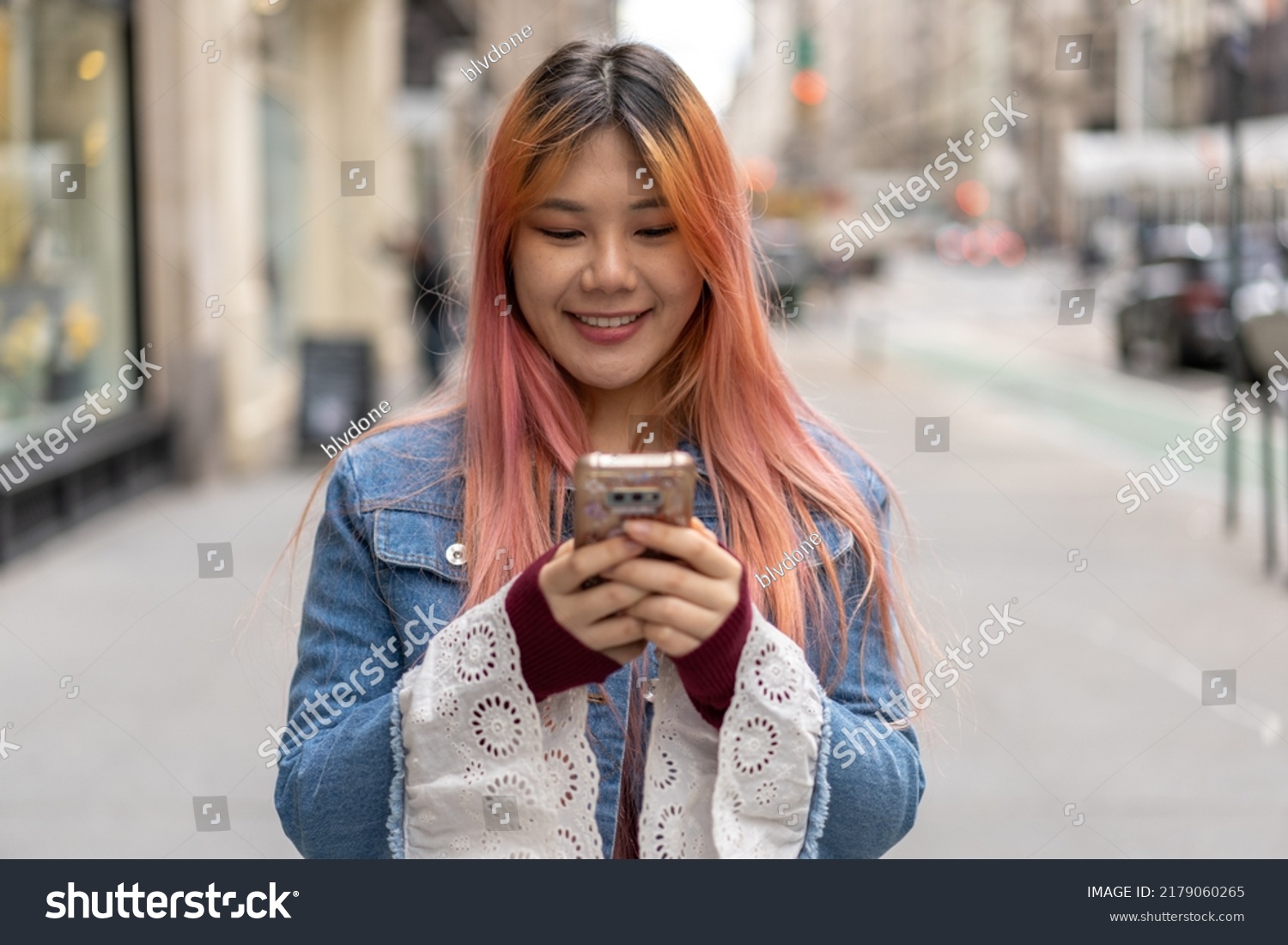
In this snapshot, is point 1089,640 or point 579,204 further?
point 1089,640

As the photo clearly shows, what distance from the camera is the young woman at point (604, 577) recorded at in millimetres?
1380

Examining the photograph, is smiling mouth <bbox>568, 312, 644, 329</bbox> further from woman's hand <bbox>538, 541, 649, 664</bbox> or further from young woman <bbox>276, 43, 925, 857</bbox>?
woman's hand <bbox>538, 541, 649, 664</bbox>

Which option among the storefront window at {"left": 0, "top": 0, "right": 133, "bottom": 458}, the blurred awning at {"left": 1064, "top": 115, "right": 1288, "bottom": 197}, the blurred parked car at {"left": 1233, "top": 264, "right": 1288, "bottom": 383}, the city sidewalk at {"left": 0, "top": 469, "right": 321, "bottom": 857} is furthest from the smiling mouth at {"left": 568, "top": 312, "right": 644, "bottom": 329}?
the blurred awning at {"left": 1064, "top": 115, "right": 1288, "bottom": 197}

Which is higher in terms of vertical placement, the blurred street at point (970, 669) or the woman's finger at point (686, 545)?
the woman's finger at point (686, 545)

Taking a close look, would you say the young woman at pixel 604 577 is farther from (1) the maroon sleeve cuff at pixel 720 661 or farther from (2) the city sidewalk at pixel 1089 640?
(2) the city sidewalk at pixel 1089 640

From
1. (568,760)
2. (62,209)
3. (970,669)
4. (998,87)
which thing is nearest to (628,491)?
(568,760)

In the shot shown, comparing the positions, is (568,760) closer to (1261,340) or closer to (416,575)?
(416,575)

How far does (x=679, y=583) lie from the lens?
1.27 m

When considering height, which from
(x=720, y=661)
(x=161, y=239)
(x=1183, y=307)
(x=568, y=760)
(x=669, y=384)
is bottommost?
(x=568, y=760)

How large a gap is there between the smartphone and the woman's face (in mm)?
383

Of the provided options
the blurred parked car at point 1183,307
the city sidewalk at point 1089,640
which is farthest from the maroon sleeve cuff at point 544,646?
the blurred parked car at point 1183,307

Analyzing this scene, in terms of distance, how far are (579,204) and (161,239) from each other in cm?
845

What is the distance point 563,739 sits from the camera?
1445 millimetres

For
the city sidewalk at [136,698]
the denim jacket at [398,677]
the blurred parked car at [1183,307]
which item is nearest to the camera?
the denim jacket at [398,677]
